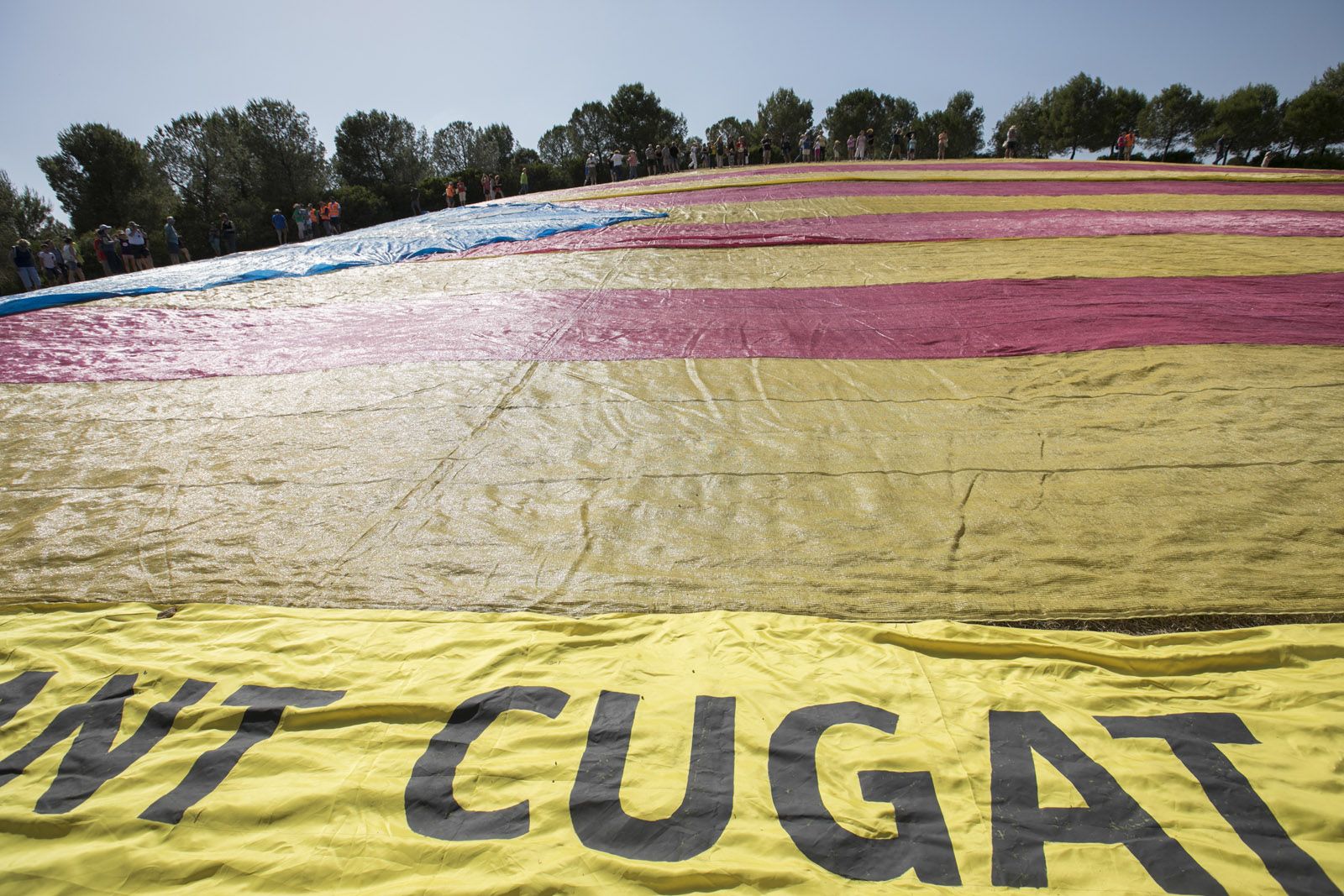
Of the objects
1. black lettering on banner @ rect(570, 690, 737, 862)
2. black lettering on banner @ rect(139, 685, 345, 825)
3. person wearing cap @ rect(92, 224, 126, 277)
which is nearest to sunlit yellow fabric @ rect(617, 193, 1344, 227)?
black lettering on banner @ rect(139, 685, 345, 825)

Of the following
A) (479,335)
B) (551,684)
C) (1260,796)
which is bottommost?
(1260,796)

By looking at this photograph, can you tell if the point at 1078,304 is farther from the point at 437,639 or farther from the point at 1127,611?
the point at 437,639

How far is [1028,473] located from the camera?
4.04 metres

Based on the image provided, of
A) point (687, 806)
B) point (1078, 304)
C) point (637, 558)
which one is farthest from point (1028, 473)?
point (1078, 304)

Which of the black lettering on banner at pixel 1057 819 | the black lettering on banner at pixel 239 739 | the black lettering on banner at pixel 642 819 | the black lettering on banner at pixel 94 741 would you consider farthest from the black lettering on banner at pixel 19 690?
the black lettering on banner at pixel 1057 819

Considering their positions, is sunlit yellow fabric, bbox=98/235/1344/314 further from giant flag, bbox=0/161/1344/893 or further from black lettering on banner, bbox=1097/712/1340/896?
black lettering on banner, bbox=1097/712/1340/896

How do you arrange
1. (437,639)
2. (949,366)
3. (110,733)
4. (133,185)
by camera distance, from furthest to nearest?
1. (133,185)
2. (949,366)
3. (437,639)
4. (110,733)

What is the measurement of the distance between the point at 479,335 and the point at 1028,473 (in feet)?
16.9

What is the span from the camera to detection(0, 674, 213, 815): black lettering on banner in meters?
2.40

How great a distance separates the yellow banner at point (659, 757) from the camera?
6.79ft

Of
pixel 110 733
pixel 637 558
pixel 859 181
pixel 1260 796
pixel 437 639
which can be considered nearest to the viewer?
pixel 1260 796

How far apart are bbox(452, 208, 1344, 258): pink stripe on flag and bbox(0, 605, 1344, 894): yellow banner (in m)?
8.03

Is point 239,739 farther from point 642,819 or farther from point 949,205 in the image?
point 949,205

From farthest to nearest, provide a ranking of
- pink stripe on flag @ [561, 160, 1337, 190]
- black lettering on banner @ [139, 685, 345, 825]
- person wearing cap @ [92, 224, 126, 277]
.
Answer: person wearing cap @ [92, 224, 126, 277], pink stripe on flag @ [561, 160, 1337, 190], black lettering on banner @ [139, 685, 345, 825]
